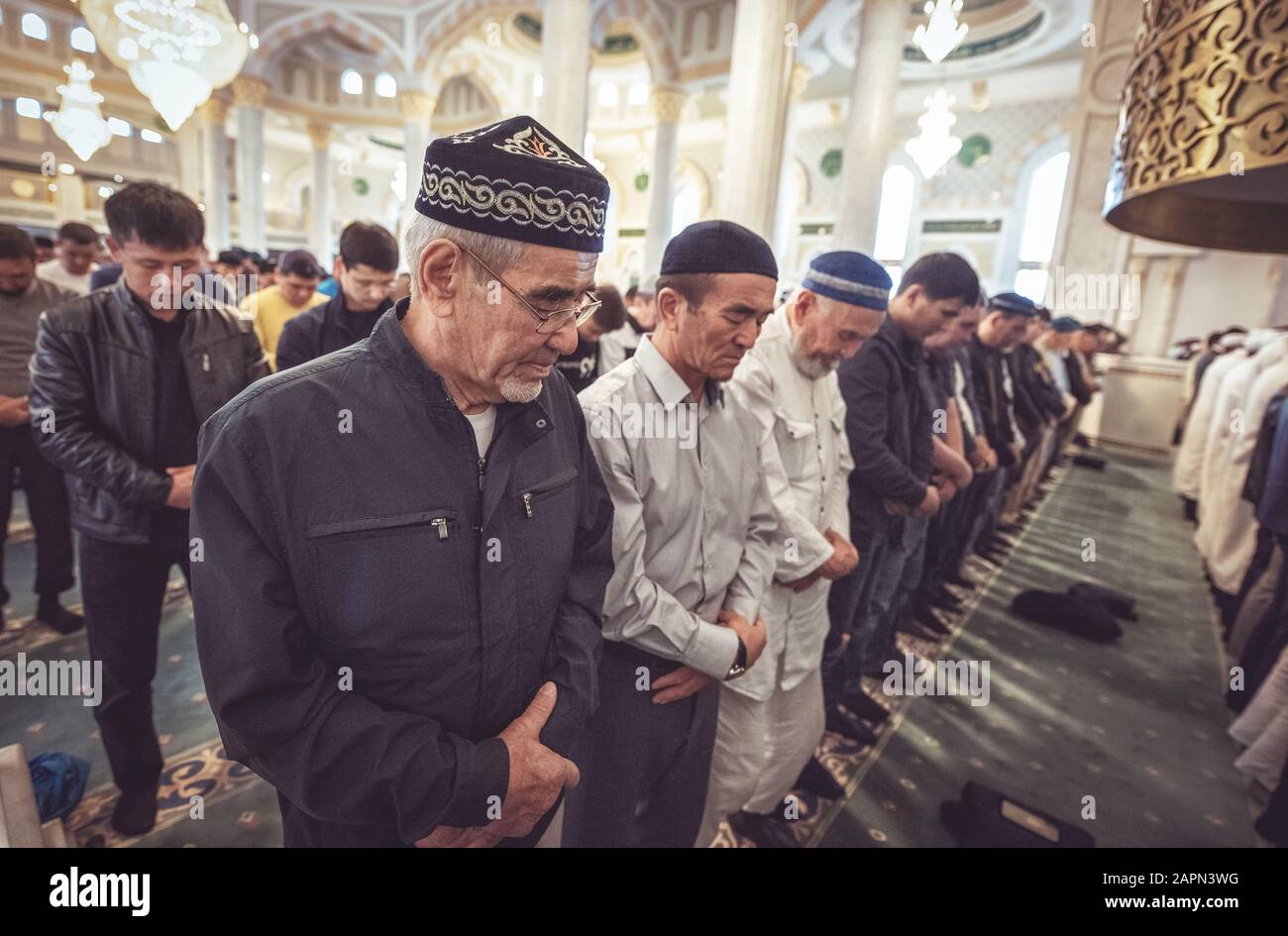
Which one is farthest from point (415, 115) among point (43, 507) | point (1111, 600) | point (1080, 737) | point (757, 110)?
point (1080, 737)

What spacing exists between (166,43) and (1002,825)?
19.2ft

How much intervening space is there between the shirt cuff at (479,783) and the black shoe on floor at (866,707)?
253 centimetres

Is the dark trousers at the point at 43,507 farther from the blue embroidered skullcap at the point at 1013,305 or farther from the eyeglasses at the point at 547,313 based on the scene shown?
the blue embroidered skullcap at the point at 1013,305

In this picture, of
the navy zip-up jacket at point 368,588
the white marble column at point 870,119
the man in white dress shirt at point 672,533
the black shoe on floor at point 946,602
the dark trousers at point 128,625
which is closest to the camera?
the navy zip-up jacket at point 368,588

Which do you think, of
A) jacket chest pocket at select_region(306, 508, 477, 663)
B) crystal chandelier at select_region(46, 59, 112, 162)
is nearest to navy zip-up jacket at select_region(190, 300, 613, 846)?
jacket chest pocket at select_region(306, 508, 477, 663)

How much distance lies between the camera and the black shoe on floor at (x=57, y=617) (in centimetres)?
321

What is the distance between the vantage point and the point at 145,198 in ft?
5.78

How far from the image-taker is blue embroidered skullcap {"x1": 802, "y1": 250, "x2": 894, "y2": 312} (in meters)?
2.19

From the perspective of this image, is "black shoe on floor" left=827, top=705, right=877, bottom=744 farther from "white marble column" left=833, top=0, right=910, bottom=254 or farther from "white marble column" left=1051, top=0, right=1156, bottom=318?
"white marble column" left=1051, top=0, right=1156, bottom=318

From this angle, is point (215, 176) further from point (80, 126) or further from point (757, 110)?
point (757, 110)

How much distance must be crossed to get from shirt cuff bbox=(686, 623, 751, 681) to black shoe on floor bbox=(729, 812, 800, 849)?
1066mm

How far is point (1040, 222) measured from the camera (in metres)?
15.8

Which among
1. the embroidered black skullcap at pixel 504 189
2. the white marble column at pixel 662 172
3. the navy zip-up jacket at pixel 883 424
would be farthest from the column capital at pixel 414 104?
the embroidered black skullcap at pixel 504 189
